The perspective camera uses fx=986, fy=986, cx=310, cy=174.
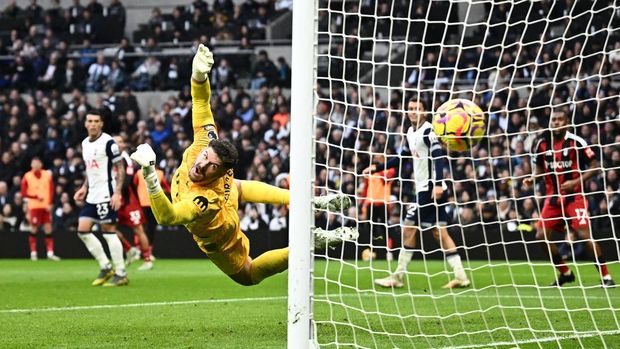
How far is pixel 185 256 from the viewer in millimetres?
19250

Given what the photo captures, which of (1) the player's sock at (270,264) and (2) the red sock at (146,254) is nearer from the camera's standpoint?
(1) the player's sock at (270,264)

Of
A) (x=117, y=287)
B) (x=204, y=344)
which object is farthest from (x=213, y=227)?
(x=117, y=287)

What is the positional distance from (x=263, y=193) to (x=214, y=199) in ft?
2.64

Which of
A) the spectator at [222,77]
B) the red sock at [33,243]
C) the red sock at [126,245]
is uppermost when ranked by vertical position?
the spectator at [222,77]

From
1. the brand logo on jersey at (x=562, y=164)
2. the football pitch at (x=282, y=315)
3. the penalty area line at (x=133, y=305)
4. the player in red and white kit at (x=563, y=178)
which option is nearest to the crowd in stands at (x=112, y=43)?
the football pitch at (x=282, y=315)

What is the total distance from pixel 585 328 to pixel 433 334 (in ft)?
3.78

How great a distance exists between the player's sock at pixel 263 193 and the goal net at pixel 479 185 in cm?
61

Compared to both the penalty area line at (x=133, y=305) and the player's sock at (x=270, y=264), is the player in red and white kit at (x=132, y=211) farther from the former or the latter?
the player's sock at (x=270, y=264)

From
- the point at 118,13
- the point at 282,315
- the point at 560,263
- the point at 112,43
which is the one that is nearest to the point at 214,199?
the point at 282,315

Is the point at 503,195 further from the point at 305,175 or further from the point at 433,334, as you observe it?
the point at 305,175

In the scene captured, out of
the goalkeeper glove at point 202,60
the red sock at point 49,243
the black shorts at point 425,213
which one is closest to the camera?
the goalkeeper glove at point 202,60

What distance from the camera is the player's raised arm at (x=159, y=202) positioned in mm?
5913

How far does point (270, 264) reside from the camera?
7.46 m

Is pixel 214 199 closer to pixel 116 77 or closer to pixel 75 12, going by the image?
pixel 116 77
